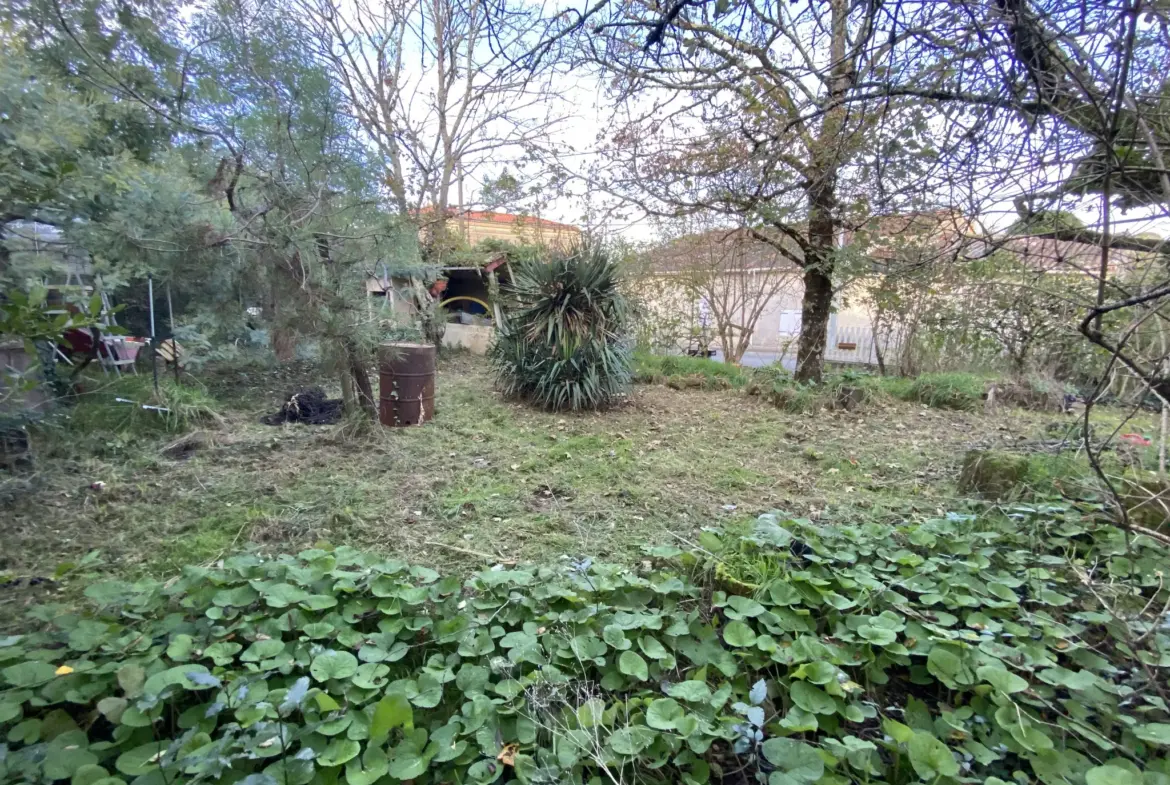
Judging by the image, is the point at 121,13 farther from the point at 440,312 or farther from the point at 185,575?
the point at 440,312

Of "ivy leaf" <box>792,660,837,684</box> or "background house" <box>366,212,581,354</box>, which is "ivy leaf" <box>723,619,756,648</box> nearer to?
"ivy leaf" <box>792,660,837,684</box>

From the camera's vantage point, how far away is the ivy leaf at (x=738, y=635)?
5.06 feet

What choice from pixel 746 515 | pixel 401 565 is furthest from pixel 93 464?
pixel 746 515

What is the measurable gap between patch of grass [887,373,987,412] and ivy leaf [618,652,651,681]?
645 centimetres

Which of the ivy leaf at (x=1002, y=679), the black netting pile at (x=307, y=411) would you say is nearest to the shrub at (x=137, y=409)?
the black netting pile at (x=307, y=411)

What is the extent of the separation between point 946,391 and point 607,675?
6616mm

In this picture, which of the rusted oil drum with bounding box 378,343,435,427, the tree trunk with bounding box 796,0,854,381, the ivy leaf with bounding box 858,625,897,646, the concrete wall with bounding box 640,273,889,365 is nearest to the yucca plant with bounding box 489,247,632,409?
the rusted oil drum with bounding box 378,343,435,427

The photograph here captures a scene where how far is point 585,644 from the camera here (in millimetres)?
1527

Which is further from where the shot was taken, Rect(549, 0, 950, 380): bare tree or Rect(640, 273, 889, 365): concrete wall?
Rect(640, 273, 889, 365): concrete wall

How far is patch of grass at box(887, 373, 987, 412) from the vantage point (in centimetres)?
626

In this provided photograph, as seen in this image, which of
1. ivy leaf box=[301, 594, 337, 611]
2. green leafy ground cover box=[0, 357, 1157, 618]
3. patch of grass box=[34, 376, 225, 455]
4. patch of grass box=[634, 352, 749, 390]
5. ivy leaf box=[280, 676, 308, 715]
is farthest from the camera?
patch of grass box=[634, 352, 749, 390]

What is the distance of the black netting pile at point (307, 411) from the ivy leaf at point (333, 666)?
3963 mm

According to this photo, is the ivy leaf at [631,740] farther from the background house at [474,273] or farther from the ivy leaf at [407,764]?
the background house at [474,273]

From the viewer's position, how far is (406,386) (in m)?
4.83
